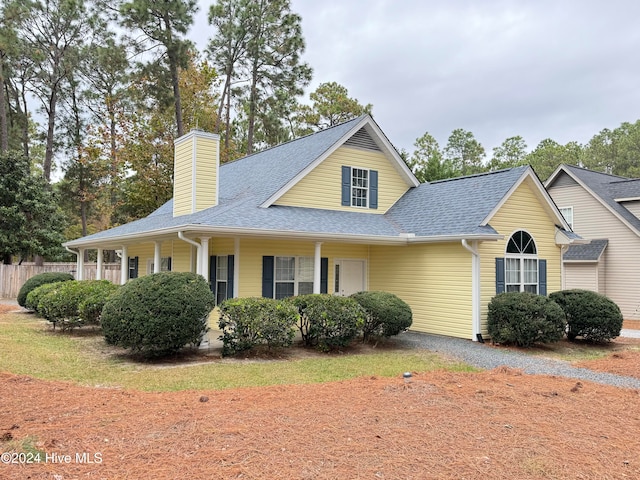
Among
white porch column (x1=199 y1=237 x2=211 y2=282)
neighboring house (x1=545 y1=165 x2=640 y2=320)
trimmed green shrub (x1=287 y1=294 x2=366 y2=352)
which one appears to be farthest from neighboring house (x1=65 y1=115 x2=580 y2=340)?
neighboring house (x1=545 y1=165 x2=640 y2=320)

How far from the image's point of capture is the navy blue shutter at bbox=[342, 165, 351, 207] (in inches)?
595

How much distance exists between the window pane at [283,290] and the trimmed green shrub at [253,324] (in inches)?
115

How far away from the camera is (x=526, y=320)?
11.2 metres

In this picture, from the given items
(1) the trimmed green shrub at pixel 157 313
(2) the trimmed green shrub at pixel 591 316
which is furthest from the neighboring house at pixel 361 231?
(1) the trimmed green shrub at pixel 157 313

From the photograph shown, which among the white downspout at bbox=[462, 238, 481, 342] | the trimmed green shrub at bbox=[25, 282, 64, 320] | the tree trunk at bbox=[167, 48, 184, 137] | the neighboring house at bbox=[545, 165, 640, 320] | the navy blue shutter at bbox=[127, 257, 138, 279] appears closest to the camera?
the white downspout at bbox=[462, 238, 481, 342]

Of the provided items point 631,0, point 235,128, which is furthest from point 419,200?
point 235,128

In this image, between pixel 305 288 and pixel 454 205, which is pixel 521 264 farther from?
pixel 305 288

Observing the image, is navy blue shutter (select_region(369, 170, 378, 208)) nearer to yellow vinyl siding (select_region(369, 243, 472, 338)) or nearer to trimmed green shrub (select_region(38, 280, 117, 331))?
yellow vinyl siding (select_region(369, 243, 472, 338))

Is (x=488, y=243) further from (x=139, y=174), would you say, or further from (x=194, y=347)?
(x=139, y=174)

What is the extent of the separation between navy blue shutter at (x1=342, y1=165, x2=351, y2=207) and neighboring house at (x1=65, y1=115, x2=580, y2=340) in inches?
1.2

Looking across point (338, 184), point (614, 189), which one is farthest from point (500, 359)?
point (614, 189)

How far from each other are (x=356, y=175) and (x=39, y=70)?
2562cm

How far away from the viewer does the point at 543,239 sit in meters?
14.2

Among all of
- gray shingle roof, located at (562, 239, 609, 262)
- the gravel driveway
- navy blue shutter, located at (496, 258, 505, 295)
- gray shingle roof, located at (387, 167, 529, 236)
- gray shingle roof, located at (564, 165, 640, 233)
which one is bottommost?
the gravel driveway
